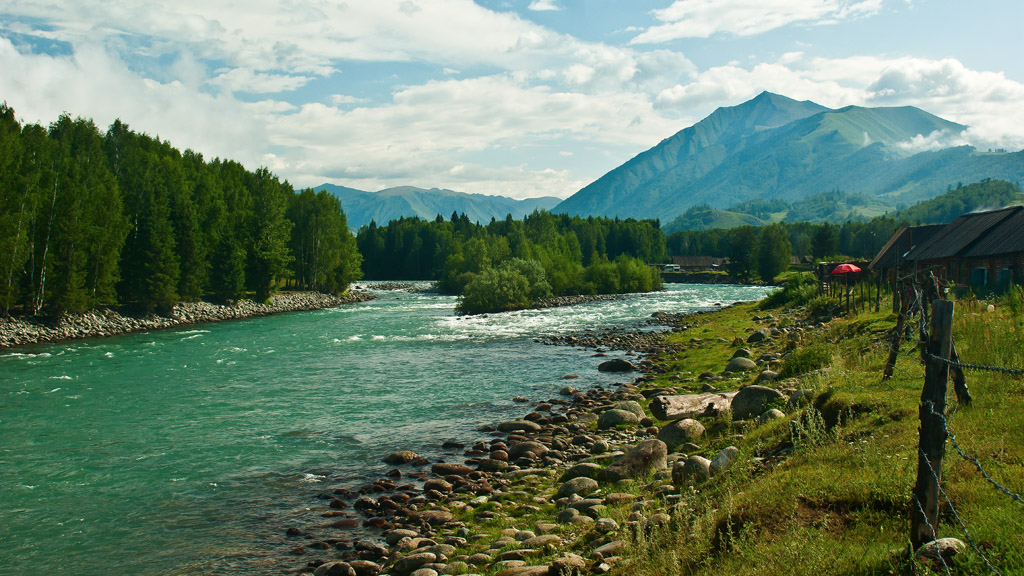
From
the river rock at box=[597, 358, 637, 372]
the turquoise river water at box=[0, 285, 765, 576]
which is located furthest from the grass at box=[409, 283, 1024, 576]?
the river rock at box=[597, 358, 637, 372]

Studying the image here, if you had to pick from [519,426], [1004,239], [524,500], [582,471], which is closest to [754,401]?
[582,471]

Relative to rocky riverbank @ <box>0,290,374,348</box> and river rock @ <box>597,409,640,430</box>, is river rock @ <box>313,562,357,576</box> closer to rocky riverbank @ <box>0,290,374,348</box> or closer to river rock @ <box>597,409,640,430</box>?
river rock @ <box>597,409,640,430</box>

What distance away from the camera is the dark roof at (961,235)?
4272 cm

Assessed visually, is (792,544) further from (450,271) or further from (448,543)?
(450,271)

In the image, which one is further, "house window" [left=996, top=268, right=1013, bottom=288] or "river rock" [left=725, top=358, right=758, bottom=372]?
"house window" [left=996, top=268, right=1013, bottom=288]

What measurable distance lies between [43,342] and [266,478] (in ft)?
136

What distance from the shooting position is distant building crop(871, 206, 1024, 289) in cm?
3828

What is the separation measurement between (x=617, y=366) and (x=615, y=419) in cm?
1290

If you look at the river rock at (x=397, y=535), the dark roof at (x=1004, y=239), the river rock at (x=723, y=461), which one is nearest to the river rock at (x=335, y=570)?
the river rock at (x=397, y=535)

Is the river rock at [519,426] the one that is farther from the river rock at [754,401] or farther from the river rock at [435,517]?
the river rock at [435,517]

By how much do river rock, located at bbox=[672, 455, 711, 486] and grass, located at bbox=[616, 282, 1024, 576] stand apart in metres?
0.85

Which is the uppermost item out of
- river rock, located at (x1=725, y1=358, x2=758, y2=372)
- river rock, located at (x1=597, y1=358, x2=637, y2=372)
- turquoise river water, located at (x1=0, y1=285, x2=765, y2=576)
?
river rock, located at (x1=725, y1=358, x2=758, y2=372)

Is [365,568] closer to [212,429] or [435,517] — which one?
[435,517]

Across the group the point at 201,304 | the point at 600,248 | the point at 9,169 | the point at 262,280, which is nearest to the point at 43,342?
the point at 9,169
